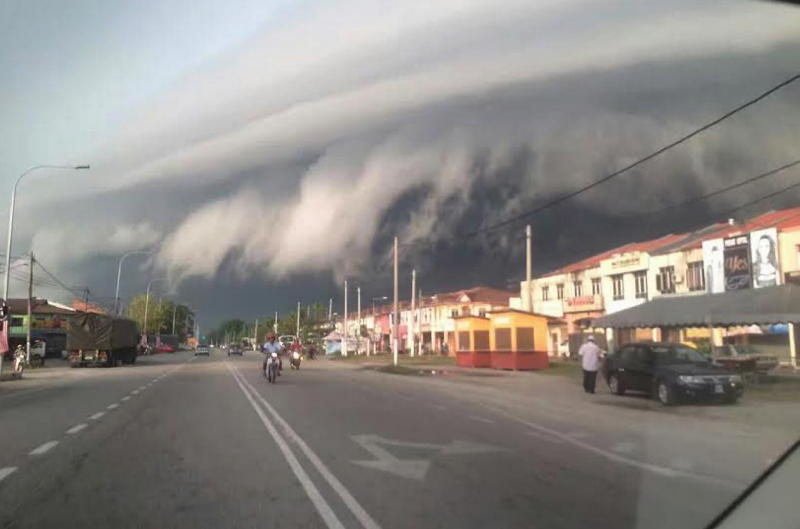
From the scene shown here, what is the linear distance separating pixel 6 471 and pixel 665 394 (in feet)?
46.9

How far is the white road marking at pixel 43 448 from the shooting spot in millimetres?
10108

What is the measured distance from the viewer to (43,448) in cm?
1056

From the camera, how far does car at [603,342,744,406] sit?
17156 millimetres

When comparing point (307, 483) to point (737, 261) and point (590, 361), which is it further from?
point (737, 261)

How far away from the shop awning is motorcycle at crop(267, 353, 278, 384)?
1143 cm

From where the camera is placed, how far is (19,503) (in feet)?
23.0

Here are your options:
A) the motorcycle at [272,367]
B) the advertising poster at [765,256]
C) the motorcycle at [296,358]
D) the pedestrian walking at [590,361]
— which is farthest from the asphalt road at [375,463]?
the advertising poster at [765,256]

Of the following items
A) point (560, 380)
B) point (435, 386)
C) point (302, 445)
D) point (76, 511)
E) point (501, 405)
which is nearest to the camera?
point (76, 511)

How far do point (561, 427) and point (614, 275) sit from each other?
22198mm

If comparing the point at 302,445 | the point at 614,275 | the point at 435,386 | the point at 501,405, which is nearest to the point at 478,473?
the point at 302,445

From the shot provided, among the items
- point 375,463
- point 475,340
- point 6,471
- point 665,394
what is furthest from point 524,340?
point 6,471

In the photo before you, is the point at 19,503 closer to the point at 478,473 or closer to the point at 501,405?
the point at 478,473

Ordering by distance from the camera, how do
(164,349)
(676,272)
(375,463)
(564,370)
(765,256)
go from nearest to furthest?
(375,463) < (676,272) < (564,370) < (765,256) < (164,349)

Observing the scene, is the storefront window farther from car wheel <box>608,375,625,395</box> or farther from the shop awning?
car wheel <box>608,375,625,395</box>
